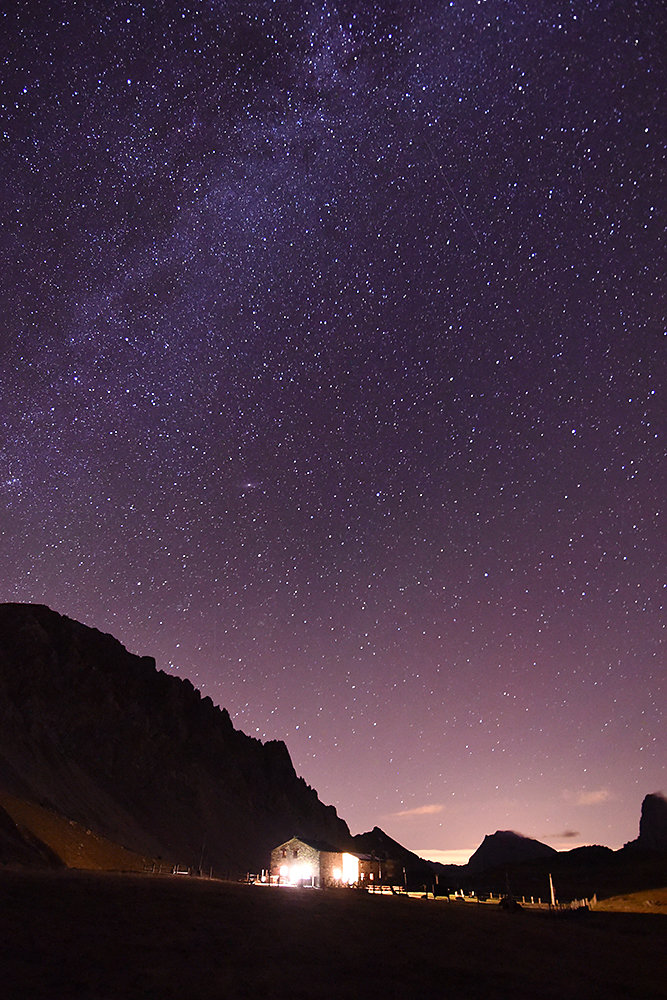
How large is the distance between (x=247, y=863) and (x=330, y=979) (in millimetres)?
96947

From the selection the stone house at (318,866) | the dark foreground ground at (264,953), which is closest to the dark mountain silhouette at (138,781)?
the stone house at (318,866)

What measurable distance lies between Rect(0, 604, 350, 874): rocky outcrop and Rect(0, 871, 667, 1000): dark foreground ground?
48.5 meters

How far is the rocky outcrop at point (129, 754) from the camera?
263 feet

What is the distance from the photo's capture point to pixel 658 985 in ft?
54.3

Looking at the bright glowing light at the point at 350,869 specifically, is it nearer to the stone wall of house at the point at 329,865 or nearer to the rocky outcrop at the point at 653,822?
the stone wall of house at the point at 329,865

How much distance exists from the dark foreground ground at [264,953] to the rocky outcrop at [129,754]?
1907 inches

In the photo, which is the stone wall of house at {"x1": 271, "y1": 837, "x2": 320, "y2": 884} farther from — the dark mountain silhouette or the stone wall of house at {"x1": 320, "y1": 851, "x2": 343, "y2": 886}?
the dark mountain silhouette

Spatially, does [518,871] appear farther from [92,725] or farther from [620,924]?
[620,924]

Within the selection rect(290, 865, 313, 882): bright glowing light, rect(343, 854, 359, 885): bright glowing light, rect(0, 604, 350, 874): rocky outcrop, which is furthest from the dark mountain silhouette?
rect(290, 865, 313, 882): bright glowing light

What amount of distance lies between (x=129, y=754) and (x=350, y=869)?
55.5 m

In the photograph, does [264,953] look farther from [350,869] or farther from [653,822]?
[653,822]

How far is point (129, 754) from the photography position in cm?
10450

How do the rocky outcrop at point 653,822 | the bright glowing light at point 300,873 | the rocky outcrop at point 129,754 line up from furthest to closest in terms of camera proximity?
the rocky outcrop at point 653,822
the rocky outcrop at point 129,754
the bright glowing light at point 300,873

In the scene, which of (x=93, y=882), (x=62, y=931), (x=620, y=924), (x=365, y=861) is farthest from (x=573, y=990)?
(x=365, y=861)
